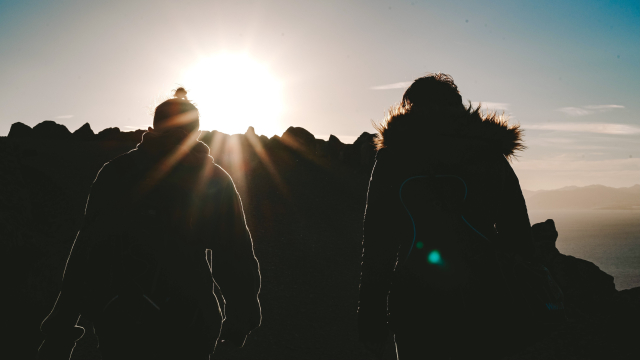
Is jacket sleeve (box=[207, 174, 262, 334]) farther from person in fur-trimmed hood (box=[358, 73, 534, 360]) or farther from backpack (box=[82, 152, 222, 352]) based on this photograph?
person in fur-trimmed hood (box=[358, 73, 534, 360])

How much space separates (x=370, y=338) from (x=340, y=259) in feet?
50.1

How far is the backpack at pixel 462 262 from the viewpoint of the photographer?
234 cm

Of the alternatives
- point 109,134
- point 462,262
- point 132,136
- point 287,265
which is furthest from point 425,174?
point 109,134

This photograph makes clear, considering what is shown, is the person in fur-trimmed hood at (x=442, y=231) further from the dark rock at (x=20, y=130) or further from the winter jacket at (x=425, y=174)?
the dark rock at (x=20, y=130)

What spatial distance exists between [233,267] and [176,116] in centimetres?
130

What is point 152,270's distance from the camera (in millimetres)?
2541

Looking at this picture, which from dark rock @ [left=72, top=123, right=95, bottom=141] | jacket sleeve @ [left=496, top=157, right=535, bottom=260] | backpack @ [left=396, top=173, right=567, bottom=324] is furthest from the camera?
dark rock @ [left=72, top=123, right=95, bottom=141]

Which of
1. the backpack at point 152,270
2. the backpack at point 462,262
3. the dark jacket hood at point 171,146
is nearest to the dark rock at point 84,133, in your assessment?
the dark jacket hood at point 171,146

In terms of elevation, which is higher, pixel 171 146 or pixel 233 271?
pixel 171 146

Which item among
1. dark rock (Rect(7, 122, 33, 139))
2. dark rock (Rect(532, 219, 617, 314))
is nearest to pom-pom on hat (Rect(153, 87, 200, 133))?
dark rock (Rect(532, 219, 617, 314))

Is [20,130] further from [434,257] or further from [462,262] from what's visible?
[462,262]

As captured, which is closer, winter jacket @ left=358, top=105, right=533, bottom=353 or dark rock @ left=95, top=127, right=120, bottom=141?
winter jacket @ left=358, top=105, right=533, bottom=353

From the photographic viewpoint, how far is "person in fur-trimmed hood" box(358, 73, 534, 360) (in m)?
2.41

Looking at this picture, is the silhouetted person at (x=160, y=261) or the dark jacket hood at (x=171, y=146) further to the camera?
the dark jacket hood at (x=171, y=146)
